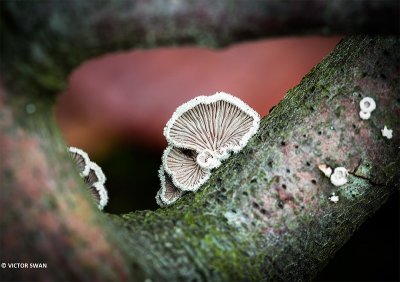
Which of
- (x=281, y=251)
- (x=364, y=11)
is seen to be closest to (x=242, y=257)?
(x=281, y=251)

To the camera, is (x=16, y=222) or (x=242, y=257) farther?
(x=242, y=257)

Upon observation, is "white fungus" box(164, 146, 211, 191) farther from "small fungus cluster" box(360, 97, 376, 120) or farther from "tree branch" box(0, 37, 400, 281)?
"small fungus cluster" box(360, 97, 376, 120)

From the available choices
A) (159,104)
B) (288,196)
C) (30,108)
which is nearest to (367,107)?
(288,196)

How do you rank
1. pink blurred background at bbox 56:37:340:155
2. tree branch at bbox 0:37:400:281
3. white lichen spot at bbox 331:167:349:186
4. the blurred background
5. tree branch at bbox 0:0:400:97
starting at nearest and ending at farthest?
tree branch at bbox 0:0:400:97 → tree branch at bbox 0:37:400:281 → white lichen spot at bbox 331:167:349:186 → the blurred background → pink blurred background at bbox 56:37:340:155

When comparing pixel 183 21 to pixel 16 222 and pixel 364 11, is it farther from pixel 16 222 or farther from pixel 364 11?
pixel 16 222

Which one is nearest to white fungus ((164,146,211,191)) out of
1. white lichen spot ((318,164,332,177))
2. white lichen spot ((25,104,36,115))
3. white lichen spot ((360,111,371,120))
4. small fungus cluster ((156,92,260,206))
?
small fungus cluster ((156,92,260,206))

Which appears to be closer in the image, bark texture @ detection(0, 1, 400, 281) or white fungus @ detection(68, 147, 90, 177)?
bark texture @ detection(0, 1, 400, 281)
